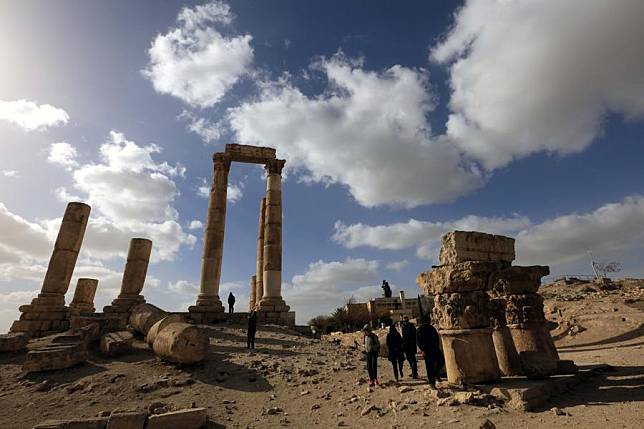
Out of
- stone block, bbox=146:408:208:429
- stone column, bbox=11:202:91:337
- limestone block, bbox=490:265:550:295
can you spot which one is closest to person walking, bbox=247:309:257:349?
stone block, bbox=146:408:208:429

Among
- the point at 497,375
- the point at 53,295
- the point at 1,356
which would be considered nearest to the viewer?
the point at 497,375

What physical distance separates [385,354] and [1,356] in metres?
12.6

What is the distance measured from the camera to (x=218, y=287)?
A: 1770 cm

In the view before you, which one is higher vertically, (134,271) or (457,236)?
(134,271)

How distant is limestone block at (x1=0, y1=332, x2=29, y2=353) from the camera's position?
38.3 ft

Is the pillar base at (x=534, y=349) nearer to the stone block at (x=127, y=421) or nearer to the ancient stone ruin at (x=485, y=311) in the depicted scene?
the ancient stone ruin at (x=485, y=311)

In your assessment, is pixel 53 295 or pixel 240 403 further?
pixel 53 295

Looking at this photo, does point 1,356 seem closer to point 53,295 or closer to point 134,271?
point 53,295

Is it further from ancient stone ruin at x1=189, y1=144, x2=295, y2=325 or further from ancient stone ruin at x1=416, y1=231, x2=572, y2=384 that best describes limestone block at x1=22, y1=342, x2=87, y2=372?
ancient stone ruin at x1=416, y1=231, x2=572, y2=384

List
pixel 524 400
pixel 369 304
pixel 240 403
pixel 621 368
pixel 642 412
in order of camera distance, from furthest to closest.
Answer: pixel 369 304 → pixel 621 368 → pixel 240 403 → pixel 524 400 → pixel 642 412

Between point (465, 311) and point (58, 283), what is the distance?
17.2 metres

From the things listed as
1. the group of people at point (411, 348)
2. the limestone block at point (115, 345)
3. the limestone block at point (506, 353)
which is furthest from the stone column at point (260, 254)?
the limestone block at point (506, 353)

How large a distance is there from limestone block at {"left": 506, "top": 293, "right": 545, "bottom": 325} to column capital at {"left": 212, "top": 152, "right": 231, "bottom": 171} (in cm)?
1593

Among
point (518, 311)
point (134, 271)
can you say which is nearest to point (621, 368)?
point (518, 311)
